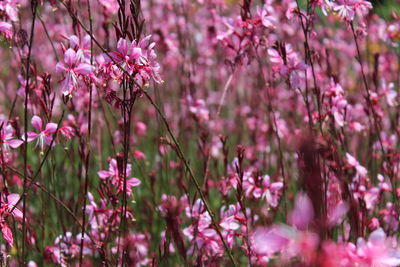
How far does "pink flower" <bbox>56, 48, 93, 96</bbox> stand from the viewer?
1.52 meters

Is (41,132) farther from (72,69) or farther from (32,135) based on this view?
(72,69)

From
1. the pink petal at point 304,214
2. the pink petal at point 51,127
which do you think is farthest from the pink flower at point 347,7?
the pink petal at point 304,214

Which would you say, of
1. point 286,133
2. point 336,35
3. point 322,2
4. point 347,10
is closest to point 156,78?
point 322,2

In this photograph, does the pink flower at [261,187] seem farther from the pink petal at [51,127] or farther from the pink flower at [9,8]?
the pink flower at [9,8]

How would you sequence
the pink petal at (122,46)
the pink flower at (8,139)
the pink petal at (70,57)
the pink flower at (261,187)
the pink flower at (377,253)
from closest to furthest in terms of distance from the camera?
1. the pink flower at (377,253)
2. the pink petal at (122,46)
3. the pink petal at (70,57)
4. the pink flower at (8,139)
5. the pink flower at (261,187)

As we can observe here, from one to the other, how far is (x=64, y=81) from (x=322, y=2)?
86cm

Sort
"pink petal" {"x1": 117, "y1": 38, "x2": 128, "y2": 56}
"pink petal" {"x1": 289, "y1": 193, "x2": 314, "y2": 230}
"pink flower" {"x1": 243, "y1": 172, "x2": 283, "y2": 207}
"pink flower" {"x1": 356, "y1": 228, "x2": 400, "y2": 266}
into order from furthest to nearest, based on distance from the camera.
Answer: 1. "pink flower" {"x1": 243, "y1": 172, "x2": 283, "y2": 207}
2. "pink petal" {"x1": 117, "y1": 38, "x2": 128, "y2": 56}
3. "pink flower" {"x1": 356, "y1": 228, "x2": 400, "y2": 266}
4. "pink petal" {"x1": 289, "y1": 193, "x2": 314, "y2": 230}

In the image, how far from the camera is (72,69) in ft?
5.08

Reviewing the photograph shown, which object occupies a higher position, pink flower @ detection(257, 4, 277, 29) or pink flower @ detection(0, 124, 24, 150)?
pink flower @ detection(257, 4, 277, 29)

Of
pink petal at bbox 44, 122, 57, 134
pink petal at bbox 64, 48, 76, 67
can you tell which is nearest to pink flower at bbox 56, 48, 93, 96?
pink petal at bbox 64, 48, 76, 67

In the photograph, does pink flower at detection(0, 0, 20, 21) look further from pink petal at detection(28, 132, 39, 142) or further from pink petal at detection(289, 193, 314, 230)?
pink petal at detection(289, 193, 314, 230)

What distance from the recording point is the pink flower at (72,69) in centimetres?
152

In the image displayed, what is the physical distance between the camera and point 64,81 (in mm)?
1544

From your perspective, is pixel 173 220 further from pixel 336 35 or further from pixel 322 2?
pixel 336 35
